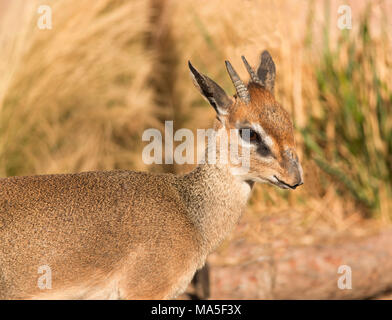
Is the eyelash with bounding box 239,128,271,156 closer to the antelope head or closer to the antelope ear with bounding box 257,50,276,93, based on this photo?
the antelope head

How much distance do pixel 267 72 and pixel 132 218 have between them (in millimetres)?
1289

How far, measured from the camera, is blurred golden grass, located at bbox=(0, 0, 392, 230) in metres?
6.58

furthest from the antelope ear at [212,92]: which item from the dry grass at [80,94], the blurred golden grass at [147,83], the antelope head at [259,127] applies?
the dry grass at [80,94]

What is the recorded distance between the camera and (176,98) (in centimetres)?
797

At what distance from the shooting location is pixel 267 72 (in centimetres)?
392

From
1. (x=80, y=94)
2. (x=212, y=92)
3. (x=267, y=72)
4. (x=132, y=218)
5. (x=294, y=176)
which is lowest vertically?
(x=132, y=218)

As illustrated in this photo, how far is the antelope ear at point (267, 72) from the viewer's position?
153 inches

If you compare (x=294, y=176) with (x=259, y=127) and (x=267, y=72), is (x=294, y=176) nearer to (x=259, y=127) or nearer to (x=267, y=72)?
(x=259, y=127)

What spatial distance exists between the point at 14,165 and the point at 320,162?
11.2 ft

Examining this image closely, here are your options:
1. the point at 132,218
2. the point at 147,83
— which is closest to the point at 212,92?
the point at 132,218

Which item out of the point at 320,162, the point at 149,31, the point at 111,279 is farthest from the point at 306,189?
the point at 111,279

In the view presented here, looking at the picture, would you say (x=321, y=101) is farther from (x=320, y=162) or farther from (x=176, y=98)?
(x=176, y=98)

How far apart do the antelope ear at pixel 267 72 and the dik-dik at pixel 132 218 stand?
3.2 inches

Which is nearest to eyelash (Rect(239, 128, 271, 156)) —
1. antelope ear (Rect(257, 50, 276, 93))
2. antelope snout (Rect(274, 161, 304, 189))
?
antelope snout (Rect(274, 161, 304, 189))
